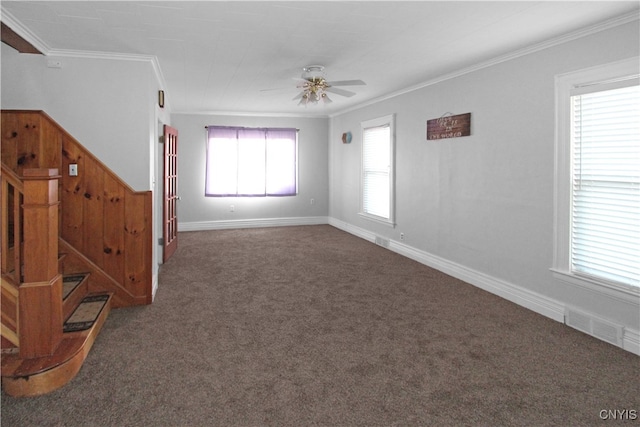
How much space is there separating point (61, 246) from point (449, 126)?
4.28 m

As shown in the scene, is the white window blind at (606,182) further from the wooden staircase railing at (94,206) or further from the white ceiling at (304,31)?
the wooden staircase railing at (94,206)

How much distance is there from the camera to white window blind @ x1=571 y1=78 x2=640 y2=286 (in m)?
3.06

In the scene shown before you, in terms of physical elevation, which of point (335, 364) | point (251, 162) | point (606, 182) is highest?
point (251, 162)

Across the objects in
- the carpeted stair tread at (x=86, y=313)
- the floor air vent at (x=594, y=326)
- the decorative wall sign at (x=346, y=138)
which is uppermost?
the decorative wall sign at (x=346, y=138)

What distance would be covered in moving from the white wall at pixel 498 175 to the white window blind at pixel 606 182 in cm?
21

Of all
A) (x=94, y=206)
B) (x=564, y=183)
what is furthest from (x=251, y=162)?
(x=564, y=183)

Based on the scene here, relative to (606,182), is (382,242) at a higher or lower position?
lower

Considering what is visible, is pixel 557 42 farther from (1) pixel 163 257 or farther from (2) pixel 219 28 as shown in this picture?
(1) pixel 163 257

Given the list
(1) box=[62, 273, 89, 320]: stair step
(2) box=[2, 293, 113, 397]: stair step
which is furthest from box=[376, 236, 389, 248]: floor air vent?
(2) box=[2, 293, 113, 397]: stair step

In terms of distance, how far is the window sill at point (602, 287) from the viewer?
10.0ft

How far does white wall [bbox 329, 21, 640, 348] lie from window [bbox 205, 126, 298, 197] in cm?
319

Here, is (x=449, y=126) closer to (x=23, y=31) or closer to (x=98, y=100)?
(x=98, y=100)

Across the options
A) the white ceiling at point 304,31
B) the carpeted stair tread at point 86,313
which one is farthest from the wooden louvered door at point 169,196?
the carpeted stair tread at point 86,313

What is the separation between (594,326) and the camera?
3287 mm
